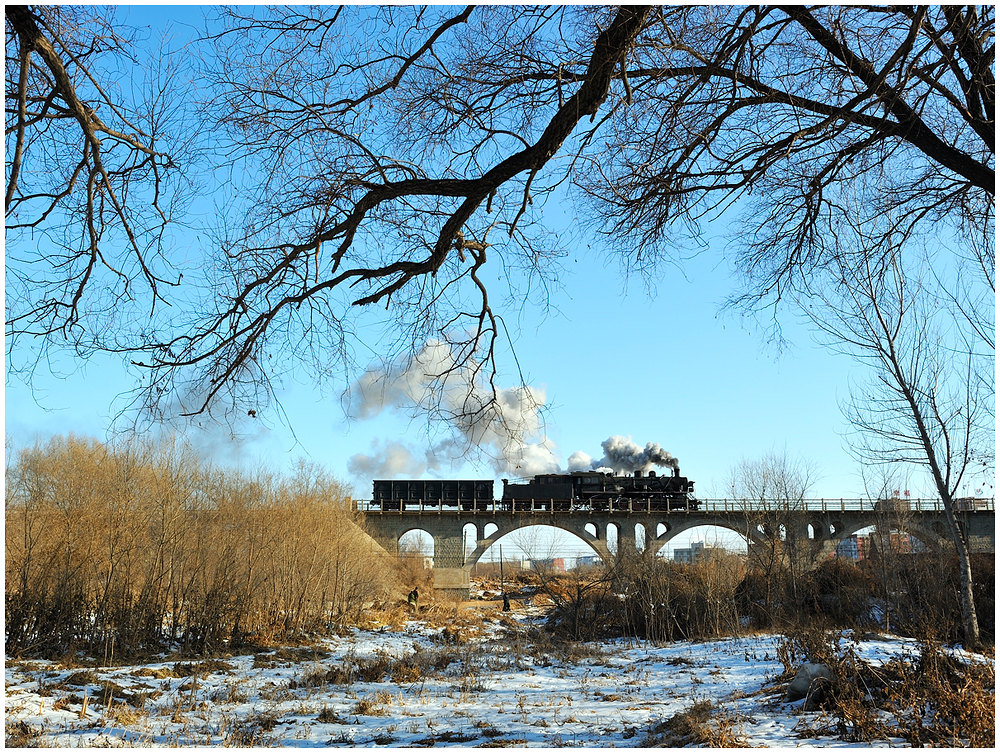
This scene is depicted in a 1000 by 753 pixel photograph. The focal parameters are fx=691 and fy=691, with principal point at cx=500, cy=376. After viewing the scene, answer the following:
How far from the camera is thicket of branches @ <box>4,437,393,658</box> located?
13078 millimetres

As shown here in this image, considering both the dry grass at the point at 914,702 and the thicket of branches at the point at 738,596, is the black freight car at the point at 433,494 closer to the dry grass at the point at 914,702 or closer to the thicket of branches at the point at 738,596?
the thicket of branches at the point at 738,596

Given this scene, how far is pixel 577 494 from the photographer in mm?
39594

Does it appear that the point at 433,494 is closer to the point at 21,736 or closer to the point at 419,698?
the point at 419,698

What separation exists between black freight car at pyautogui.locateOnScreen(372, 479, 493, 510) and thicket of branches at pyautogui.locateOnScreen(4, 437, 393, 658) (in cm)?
2291

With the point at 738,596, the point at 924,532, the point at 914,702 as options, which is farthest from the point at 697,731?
the point at 924,532

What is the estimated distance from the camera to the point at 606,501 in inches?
1556

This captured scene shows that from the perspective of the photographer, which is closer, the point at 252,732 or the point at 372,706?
the point at 252,732

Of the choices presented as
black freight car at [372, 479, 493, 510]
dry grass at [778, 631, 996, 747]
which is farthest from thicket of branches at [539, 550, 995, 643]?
black freight car at [372, 479, 493, 510]

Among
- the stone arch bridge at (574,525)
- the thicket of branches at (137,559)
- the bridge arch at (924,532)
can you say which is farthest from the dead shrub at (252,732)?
the stone arch bridge at (574,525)

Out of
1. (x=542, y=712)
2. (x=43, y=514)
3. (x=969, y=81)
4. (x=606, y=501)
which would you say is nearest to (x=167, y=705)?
(x=542, y=712)

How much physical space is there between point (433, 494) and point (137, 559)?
28.2m

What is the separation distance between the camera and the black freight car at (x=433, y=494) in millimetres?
41281

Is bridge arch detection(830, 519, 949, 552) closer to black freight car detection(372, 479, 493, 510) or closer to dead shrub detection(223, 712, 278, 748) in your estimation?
dead shrub detection(223, 712, 278, 748)

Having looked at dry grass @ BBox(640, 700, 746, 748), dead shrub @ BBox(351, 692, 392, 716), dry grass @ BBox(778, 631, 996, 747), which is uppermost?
dry grass @ BBox(778, 631, 996, 747)
